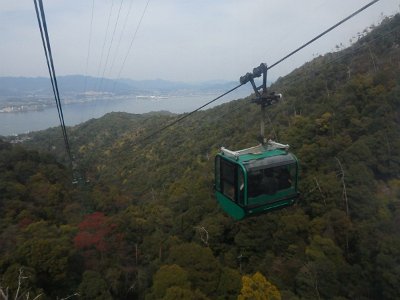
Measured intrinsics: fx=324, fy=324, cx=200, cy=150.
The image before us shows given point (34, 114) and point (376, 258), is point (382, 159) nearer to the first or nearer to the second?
point (376, 258)

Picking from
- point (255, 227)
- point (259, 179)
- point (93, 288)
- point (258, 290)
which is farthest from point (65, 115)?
point (259, 179)

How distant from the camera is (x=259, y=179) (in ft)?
17.4

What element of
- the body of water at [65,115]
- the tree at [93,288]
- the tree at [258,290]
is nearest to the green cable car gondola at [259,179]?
the tree at [258,290]

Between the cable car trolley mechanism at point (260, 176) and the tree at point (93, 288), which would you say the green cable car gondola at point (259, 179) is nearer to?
the cable car trolley mechanism at point (260, 176)

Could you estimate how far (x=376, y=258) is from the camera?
14.0 metres

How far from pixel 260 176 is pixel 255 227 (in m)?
15.0

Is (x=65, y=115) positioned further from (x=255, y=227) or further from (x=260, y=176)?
(x=260, y=176)

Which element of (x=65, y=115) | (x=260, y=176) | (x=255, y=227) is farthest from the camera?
(x=65, y=115)

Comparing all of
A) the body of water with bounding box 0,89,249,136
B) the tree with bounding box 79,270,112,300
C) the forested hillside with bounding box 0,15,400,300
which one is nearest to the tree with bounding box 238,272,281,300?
the forested hillside with bounding box 0,15,400,300

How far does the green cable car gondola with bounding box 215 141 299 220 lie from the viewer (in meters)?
5.29

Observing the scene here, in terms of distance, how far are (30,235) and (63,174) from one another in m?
16.1

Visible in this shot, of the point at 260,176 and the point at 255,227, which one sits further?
the point at 255,227

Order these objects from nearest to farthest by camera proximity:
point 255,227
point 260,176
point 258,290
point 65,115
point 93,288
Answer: point 260,176
point 258,290
point 93,288
point 255,227
point 65,115

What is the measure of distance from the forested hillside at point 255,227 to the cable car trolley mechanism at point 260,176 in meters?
8.02
